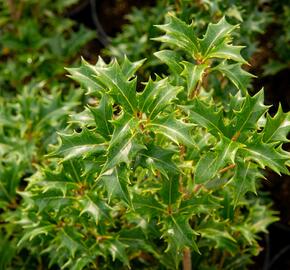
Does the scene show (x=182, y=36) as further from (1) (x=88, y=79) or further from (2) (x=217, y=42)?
(1) (x=88, y=79)

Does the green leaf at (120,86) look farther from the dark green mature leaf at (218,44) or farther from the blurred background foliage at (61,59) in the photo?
the blurred background foliage at (61,59)

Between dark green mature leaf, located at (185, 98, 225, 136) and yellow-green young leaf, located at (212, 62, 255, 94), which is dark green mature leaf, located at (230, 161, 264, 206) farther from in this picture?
yellow-green young leaf, located at (212, 62, 255, 94)

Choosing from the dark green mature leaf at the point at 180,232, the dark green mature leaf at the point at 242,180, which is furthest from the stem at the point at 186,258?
the dark green mature leaf at the point at 242,180

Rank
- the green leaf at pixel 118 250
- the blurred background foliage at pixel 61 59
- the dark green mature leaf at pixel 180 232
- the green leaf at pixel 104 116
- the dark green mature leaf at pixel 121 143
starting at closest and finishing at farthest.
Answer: the dark green mature leaf at pixel 121 143
the green leaf at pixel 104 116
the dark green mature leaf at pixel 180 232
the green leaf at pixel 118 250
the blurred background foliage at pixel 61 59

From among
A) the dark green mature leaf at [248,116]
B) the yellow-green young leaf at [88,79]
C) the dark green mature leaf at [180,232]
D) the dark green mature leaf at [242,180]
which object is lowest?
the dark green mature leaf at [180,232]

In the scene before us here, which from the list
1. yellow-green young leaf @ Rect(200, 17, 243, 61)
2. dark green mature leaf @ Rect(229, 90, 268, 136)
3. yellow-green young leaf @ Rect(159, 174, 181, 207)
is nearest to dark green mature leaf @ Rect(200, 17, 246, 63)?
yellow-green young leaf @ Rect(200, 17, 243, 61)

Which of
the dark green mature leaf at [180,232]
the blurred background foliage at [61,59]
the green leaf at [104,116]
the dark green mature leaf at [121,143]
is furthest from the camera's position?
the blurred background foliage at [61,59]

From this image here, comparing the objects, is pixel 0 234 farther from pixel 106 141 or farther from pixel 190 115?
pixel 190 115
